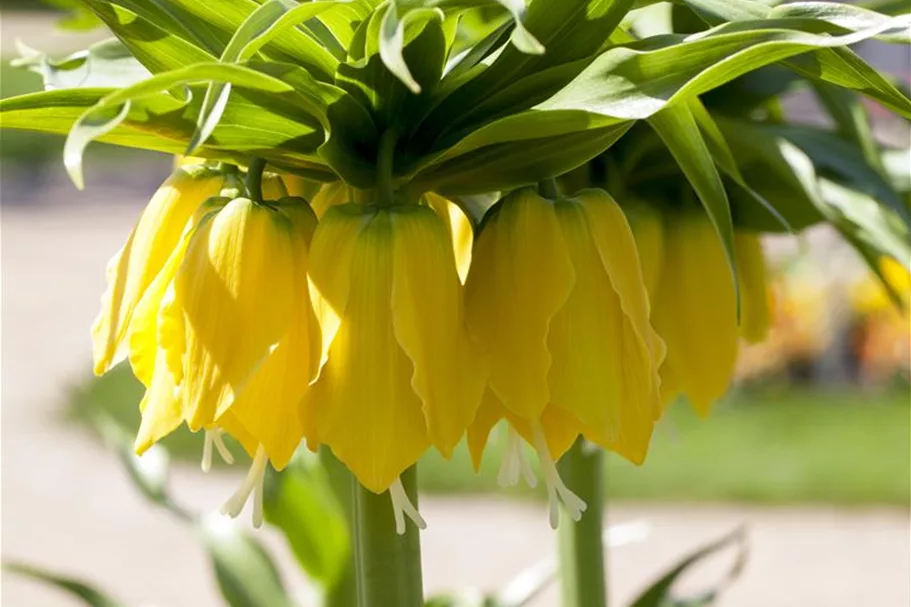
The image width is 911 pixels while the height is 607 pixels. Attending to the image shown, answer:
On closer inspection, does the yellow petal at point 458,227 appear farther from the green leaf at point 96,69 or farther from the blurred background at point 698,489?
the blurred background at point 698,489

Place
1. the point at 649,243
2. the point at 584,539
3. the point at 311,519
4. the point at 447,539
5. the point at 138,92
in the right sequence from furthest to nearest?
1. the point at 447,539
2. the point at 311,519
3. the point at 584,539
4. the point at 649,243
5. the point at 138,92

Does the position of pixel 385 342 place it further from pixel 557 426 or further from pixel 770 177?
pixel 770 177

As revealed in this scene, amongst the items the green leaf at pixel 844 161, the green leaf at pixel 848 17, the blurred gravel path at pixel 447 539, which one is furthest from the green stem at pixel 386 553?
the blurred gravel path at pixel 447 539

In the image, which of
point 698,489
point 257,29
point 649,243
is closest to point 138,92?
point 257,29

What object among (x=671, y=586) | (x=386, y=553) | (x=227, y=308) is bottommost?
(x=671, y=586)

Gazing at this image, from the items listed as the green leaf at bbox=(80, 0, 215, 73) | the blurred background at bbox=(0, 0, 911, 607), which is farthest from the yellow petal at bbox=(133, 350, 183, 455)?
the blurred background at bbox=(0, 0, 911, 607)

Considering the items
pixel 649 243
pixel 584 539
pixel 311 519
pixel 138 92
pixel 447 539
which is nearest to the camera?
pixel 138 92

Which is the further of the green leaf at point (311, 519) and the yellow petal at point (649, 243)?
the green leaf at point (311, 519)
